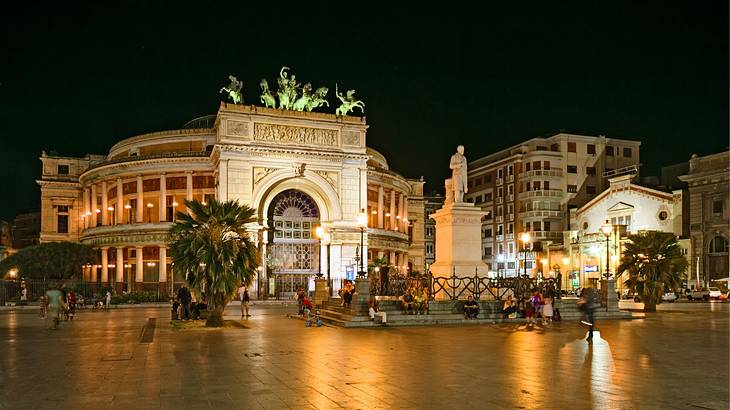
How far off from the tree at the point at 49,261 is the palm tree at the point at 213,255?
1660 inches

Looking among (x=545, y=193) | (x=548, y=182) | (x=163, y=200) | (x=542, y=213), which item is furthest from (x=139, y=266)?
(x=548, y=182)

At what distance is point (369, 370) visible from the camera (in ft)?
45.4

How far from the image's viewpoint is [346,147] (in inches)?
2436

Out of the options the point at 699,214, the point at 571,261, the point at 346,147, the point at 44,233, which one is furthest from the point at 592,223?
the point at 44,233

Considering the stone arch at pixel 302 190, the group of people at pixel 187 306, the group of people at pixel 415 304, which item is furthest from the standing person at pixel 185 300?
the stone arch at pixel 302 190

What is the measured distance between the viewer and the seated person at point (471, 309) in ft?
88.7

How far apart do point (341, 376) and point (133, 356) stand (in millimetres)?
6520

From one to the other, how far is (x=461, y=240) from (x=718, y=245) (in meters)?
44.3

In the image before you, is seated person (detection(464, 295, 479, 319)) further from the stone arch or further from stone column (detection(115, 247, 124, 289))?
stone column (detection(115, 247, 124, 289))

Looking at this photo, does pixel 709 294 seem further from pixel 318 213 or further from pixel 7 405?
pixel 7 405

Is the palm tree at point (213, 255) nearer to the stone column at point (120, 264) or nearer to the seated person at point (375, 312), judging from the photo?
the seated person at point (375, 312)

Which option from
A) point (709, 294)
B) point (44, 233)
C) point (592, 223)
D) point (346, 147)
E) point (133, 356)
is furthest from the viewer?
point (44, 233)

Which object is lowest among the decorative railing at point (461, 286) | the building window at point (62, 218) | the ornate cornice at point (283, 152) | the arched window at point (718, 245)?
the decorative railing at point (461, 286)

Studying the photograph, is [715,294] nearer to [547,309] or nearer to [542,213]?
[542,213]
